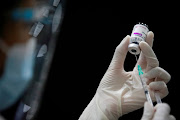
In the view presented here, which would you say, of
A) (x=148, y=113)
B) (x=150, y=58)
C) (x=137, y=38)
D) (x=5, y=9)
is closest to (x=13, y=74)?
(x=5, y=9)

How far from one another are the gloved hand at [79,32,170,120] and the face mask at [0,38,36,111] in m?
0.76

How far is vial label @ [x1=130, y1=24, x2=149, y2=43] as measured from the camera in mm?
1534

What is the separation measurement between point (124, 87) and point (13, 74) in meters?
0.96

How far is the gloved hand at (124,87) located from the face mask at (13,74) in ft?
2.51

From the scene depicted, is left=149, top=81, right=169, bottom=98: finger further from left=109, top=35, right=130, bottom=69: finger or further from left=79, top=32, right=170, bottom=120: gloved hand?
left=109, top=35, right=130, bottom=69: finger

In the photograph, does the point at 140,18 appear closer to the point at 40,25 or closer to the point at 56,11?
the point at 56,11

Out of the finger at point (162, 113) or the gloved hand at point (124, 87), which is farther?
the gloved hand at point (124, 87)

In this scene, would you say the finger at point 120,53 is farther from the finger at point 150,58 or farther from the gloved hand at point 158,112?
the gloved hand at point 158,112

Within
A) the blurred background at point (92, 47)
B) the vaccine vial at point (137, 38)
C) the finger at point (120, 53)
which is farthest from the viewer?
the blurred background at point (92, 47)

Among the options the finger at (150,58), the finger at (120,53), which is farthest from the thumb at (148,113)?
the finger at (120,53)

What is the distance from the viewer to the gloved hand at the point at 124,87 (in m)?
1.59

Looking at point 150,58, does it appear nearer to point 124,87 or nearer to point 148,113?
point 124,87

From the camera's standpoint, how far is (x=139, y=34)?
1558mm

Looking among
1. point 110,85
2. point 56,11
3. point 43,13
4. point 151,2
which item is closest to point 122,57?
point 110,85
